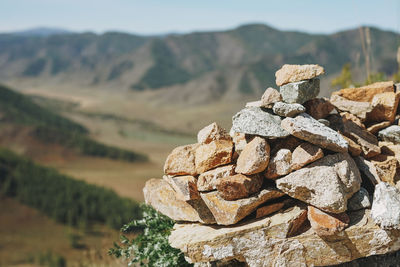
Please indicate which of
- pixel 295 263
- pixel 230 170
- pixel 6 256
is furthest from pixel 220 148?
pixel 6 256

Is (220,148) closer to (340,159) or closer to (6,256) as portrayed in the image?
(340,159)

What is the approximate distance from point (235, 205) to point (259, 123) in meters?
1.64

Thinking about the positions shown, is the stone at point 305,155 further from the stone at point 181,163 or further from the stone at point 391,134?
the stone at point 391,134

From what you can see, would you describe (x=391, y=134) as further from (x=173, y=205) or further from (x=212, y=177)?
(x=173, y=205)

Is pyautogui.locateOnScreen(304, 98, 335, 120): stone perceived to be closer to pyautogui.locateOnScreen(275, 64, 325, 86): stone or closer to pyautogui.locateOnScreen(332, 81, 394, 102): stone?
pyautogui.locateOnScreen(275, 64, 325, 86): stone

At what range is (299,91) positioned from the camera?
316 inches

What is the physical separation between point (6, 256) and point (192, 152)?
120 feet

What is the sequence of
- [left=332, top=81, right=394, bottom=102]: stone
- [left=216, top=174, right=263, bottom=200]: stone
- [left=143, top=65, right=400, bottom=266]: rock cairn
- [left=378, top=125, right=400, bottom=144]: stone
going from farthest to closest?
[left=332, top=81, right=394, bottom=102]: stone
[left=378, top=125, right=400, bottom=144]: stone
[left=216, top=174, right=263, bottom=200]: stone
[left=143, top=65, right=400, bottom=266]: rock cairn

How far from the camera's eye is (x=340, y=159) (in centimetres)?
748

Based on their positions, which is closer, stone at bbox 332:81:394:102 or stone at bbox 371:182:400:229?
stone at bbox 371:182:400:229

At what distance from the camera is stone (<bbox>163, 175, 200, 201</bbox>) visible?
788cm

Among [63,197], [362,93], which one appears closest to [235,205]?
[362,93]

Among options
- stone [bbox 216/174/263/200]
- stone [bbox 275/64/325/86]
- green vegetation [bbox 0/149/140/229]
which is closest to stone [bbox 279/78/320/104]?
stone [bbox 275/64/325/86]

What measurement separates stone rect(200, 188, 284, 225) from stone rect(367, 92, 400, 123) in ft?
11.1
